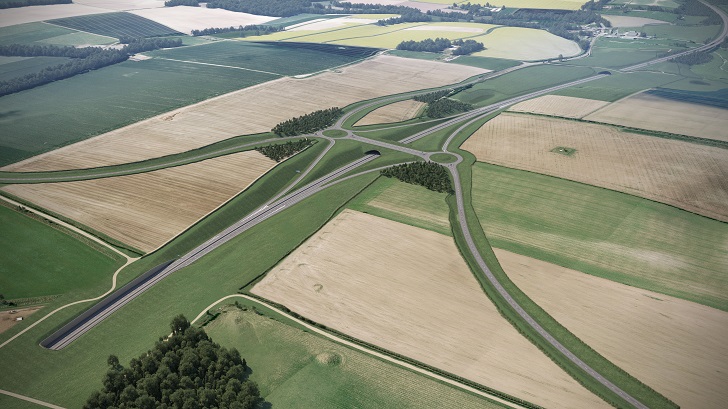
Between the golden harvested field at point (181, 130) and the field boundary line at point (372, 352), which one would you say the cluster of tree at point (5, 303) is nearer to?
the field boundary line at point (372, 352)

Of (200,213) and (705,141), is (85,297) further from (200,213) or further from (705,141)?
(705,141)

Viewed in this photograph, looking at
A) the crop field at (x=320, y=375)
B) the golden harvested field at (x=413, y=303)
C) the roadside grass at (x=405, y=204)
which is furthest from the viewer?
the roadside grass at (x=405, y=204)

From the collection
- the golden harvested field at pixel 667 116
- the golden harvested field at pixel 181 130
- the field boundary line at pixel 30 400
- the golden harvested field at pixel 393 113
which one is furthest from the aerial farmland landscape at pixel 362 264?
the golden harvested field at pixel 393 113

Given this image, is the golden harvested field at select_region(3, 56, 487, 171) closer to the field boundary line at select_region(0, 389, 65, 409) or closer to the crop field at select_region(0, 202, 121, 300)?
the crop field at select_region(0, 202, 121, 300)

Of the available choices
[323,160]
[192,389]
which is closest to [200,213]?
[323,160]

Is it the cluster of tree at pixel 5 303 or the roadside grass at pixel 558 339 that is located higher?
the cluster of tree at pixel 5 303

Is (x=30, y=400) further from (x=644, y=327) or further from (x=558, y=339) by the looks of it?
(x=644, y=327)

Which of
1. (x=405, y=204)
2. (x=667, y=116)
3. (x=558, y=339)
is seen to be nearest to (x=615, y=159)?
(x=667, y=116)
